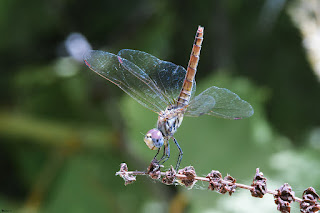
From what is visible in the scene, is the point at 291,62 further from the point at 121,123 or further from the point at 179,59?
the point at 121,123

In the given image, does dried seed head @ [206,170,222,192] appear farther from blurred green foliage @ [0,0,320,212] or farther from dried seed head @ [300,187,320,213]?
blurred green foliage @ [0,0,320,212]

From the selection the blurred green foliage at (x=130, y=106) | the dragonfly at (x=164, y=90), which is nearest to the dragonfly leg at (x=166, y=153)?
the dragonfly at (x=164, y=90)

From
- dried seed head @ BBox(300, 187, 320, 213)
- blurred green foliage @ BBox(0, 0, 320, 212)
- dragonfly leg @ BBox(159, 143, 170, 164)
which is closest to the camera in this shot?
dried seed head @ BBox(300, 187, 320, 213)

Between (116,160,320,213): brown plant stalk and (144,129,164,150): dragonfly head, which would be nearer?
(116,160,320,213): brown plant stalk

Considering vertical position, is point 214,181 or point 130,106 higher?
point 130,106

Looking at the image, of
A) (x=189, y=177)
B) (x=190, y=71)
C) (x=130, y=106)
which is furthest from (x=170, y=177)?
(x=130, y=106)

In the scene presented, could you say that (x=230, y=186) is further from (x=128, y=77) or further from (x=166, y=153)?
(x=128, y=77)

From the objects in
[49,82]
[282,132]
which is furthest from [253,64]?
[49,82]

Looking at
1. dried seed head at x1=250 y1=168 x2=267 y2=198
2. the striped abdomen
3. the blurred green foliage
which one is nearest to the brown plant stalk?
dried seed head at x1=250 y1=168 x2=267 y2=198
